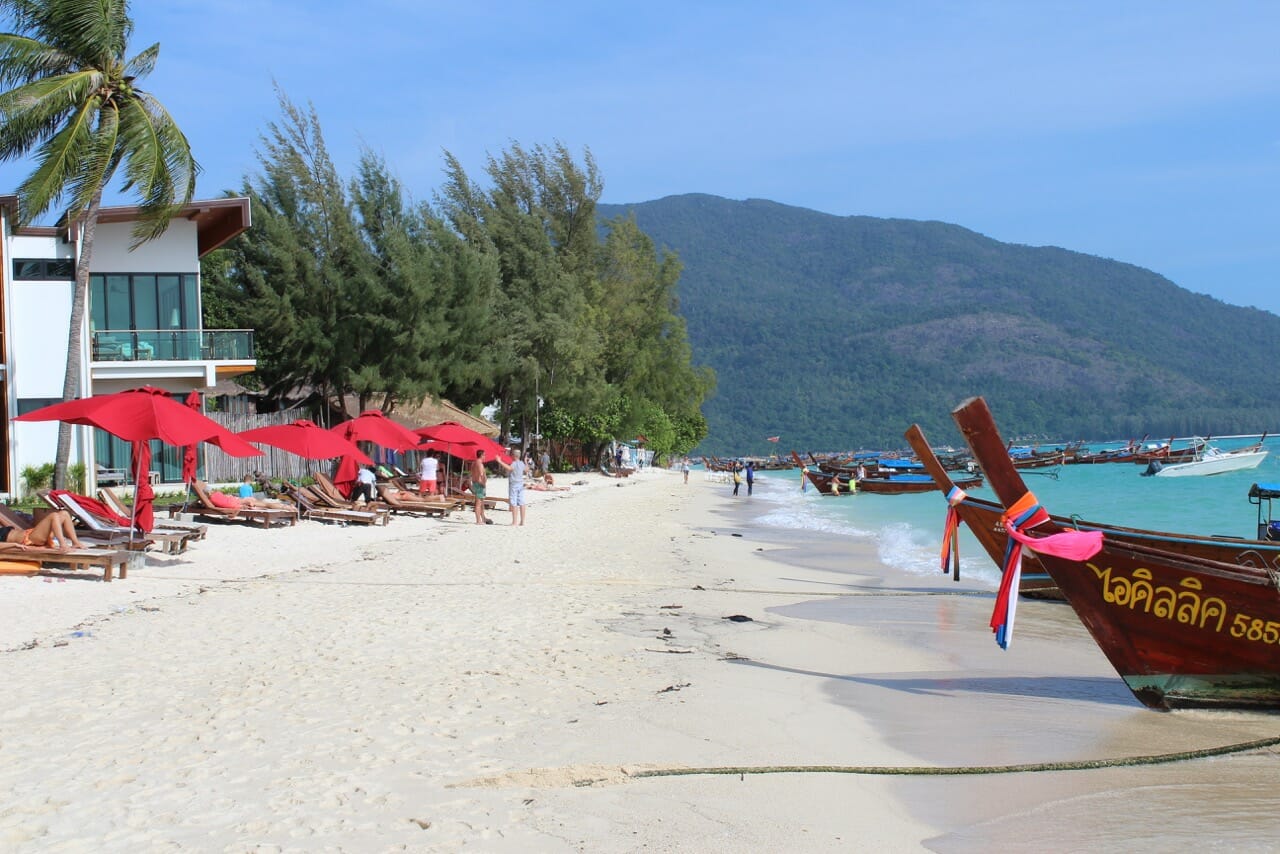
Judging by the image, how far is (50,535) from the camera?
12727 millimetres

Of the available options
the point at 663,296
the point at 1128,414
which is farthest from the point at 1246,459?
the point at 1128,414

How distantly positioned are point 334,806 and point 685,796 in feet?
5.58

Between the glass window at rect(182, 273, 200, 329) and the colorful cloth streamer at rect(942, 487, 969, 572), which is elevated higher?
the glass window at rect(182, 273, 200, 329)

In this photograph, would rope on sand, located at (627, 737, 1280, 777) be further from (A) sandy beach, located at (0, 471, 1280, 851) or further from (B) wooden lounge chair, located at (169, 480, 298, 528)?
(B) wooden lounge chair, located at (169, 480, 298, 528)

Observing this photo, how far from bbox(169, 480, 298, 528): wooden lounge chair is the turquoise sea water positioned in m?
10.9

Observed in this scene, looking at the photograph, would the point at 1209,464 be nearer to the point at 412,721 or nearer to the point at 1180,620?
the point at 1180,620

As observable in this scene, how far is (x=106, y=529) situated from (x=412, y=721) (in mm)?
9369

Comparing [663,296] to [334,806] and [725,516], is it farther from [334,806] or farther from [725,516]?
[334,806]

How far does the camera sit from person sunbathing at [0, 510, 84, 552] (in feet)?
41.4

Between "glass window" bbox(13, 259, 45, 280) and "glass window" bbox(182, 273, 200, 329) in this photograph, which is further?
"glass window" bbox(182, 273, 200, 329)

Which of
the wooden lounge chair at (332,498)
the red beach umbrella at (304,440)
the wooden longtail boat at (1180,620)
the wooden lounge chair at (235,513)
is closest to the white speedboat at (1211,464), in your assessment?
the wooden lounge chair at (332,498)

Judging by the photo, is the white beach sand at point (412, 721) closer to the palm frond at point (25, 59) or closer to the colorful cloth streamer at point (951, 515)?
the colorful cloth streamer at point (951, 515)

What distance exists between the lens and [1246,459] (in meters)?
61.0

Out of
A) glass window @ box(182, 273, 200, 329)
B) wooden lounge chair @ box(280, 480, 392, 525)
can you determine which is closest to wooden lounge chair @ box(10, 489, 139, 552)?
wooden lounge chair @ box(280, 480, 392, 525)
